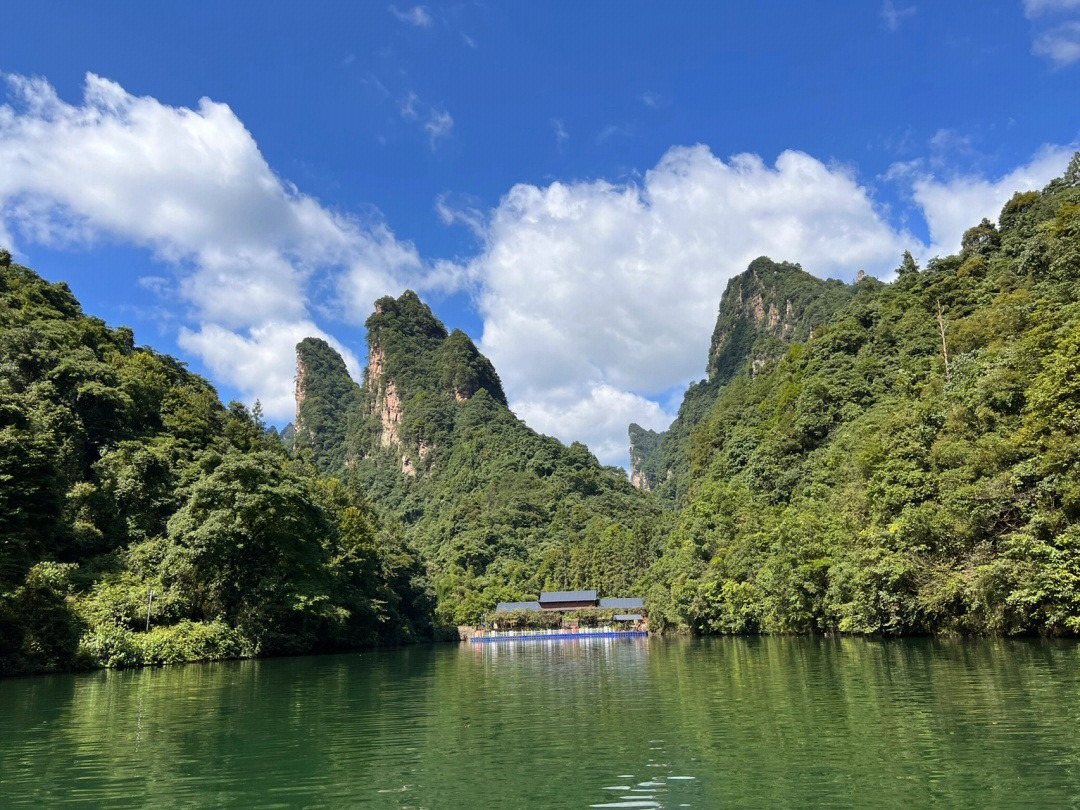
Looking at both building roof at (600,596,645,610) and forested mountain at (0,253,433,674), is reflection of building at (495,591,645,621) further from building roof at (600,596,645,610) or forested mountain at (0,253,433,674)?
forested mountain at (0,253,433,674)

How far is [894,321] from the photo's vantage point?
238 ft

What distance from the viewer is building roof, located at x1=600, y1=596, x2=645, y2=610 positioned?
92.0 m

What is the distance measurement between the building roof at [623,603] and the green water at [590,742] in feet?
230

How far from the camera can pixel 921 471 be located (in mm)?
34062

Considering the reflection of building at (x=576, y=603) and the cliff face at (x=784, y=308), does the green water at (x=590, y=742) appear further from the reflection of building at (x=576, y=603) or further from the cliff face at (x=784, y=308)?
the cliff face at (x=784, y=308)

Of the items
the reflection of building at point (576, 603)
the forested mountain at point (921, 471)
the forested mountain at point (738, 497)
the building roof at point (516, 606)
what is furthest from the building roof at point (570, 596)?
the forested mountain at point (921, 471)

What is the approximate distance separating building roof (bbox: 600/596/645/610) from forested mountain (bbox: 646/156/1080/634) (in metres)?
14.5

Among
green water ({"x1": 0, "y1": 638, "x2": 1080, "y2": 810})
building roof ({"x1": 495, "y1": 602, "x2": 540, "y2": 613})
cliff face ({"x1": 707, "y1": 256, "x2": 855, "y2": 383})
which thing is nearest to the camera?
green water ({"x1": 0, "y1": 638, "x2": 1080, "y2": 810})

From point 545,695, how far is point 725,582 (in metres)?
36.9

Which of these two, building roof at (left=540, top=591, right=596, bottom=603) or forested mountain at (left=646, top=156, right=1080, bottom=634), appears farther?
building roof at (left=540, top=591, right=596, bottom=603)

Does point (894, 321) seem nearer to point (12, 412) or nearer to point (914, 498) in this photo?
point (914, 498)

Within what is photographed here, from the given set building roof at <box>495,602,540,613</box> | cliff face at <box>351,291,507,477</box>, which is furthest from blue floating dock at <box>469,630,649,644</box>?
cliff face at <box>351,291,507,477</box>

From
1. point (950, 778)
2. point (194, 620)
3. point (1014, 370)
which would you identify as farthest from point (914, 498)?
point (194, 620)

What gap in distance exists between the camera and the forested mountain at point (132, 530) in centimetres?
3147
